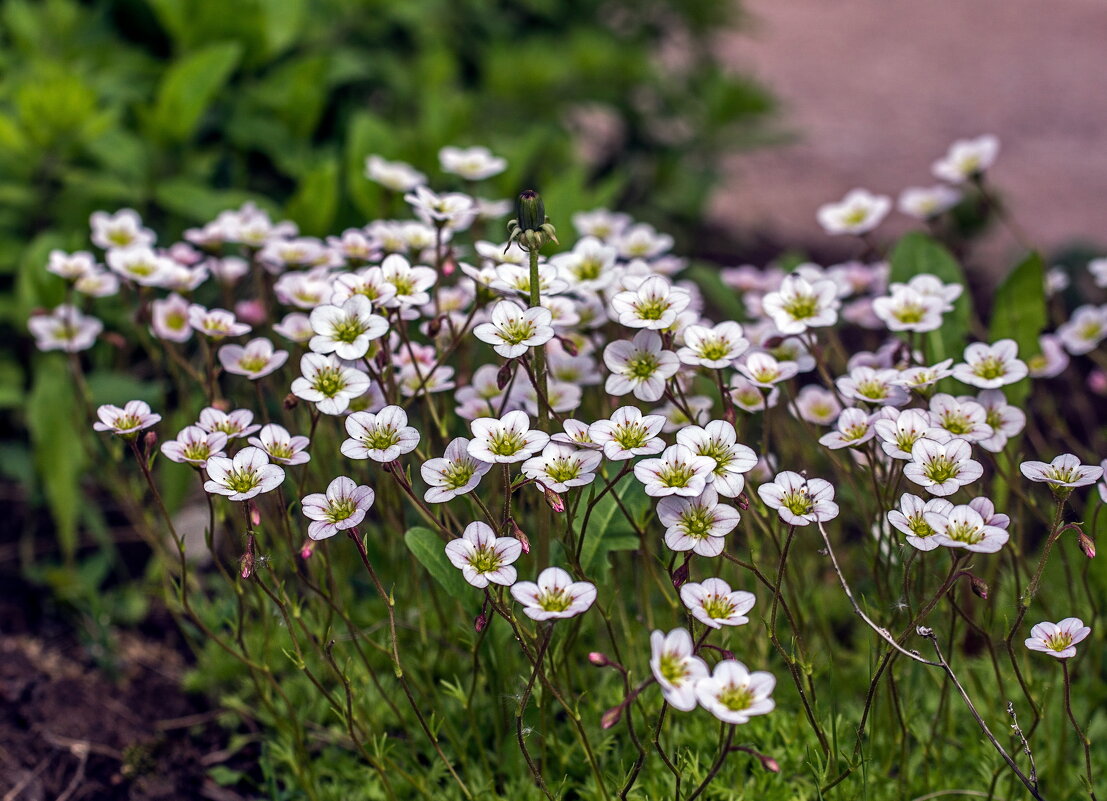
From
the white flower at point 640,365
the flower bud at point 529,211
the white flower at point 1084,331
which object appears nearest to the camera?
the flower bud at point 529,211

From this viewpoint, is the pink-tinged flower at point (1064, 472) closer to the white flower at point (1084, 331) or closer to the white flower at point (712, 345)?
the white flower at point (712, 345)

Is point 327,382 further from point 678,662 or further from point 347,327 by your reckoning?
point 678,662

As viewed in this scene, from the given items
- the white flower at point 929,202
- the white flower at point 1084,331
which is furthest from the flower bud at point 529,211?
the white flower at point 929,202

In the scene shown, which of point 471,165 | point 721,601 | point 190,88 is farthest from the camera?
point 190,88

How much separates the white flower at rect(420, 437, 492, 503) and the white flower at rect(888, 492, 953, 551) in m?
0.58

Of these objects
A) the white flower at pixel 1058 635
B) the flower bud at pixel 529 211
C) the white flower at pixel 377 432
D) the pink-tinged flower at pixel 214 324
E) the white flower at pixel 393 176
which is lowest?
the white flower at pixel 1058 635

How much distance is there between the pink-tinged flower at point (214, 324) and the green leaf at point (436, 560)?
1.60 feet

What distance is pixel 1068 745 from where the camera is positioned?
2076mm

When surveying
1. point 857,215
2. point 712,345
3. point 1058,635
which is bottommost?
point 1058,635

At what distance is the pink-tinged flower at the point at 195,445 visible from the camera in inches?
64.9

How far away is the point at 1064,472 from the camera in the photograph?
1582 mm

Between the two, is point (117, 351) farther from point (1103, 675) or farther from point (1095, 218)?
point (1095, 218)

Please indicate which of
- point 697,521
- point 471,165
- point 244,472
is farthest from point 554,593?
point 471,165

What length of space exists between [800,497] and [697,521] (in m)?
0.16
